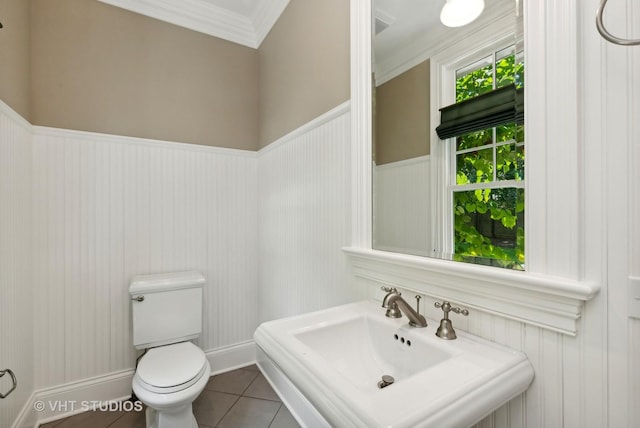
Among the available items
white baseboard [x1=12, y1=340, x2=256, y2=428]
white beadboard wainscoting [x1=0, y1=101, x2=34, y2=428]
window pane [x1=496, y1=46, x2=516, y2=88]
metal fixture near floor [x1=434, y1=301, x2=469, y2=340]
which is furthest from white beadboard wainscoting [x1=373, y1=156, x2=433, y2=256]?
white baseboard [x1=12, y1=340, x2=256, y2=428]

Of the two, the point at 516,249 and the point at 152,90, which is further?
the point at 152,90

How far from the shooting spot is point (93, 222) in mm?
1927

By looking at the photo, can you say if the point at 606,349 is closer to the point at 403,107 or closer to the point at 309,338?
the point at 309,338

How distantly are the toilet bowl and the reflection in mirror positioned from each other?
1.16 meters

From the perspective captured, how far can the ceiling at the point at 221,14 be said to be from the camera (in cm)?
208

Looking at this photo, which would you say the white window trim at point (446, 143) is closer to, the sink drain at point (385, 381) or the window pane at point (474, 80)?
the window pane at point (474, 80)

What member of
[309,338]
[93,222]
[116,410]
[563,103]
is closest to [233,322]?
[116,410]

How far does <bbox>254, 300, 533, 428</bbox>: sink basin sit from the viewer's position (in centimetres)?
56

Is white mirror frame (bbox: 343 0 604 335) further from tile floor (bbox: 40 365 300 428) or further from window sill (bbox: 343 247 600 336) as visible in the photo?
tile floor (bbox: 40 365 300 428)

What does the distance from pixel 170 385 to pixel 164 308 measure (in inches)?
24.0

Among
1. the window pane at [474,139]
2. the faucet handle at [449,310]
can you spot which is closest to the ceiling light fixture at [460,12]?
the window pane at [474,139]

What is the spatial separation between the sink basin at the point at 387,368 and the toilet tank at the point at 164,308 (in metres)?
1.29

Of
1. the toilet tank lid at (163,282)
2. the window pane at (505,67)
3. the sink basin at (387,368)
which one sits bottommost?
the toilet tank lid at (163,282)

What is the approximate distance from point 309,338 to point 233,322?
1663 mm
